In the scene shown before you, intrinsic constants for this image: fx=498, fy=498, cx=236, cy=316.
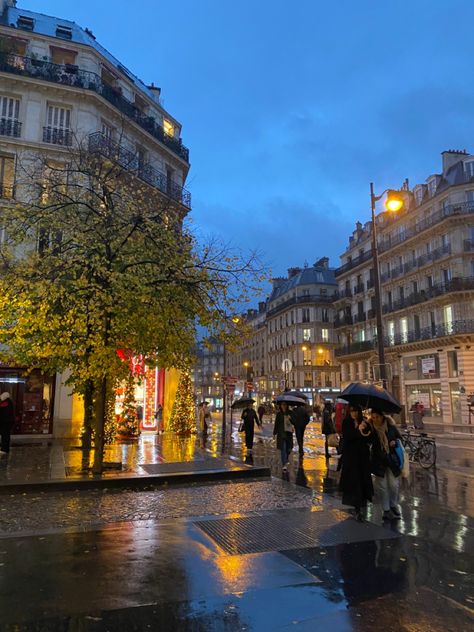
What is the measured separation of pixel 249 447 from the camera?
16719 millimetres

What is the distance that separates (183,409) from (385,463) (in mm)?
16269

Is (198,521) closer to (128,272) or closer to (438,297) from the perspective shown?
(128,272)

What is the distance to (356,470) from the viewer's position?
7.23 m

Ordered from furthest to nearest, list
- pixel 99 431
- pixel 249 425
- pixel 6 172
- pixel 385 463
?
pixel 6 172 → pixel 249 425 → pixel 99 431 → pixel 385 463

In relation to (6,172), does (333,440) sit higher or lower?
lower

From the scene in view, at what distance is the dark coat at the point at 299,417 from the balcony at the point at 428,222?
1158 inches

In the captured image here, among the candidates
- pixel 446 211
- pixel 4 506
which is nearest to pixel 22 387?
pixel 4 506

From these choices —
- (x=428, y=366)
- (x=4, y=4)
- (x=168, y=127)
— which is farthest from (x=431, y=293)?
(x=4, y=4)

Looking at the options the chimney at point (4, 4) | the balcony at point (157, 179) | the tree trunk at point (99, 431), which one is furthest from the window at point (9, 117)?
the tree trunk at point (99, 431)

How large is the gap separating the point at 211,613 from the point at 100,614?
89cm

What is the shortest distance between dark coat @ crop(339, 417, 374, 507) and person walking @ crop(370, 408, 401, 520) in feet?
0.77

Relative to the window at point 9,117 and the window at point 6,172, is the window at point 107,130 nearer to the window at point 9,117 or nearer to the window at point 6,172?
the window at point 9,117

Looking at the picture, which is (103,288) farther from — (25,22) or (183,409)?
(25,22)

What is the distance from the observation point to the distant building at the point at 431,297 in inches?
1447
